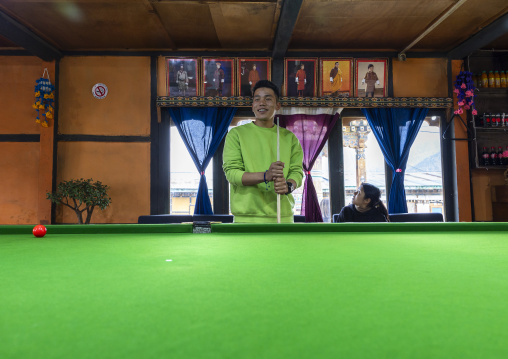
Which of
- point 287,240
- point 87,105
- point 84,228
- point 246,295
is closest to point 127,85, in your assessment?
point 87,105

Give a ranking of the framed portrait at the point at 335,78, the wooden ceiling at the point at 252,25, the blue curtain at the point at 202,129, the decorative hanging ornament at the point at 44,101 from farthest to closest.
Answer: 1. the framed portrait at the point at 335,78
2. the blue curtain at the point at 202,129
3. the decorative hanging ornament at the point at 44,101
4. the wooden ceiling at the point at 252,25

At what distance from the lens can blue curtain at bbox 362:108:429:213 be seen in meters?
4.88

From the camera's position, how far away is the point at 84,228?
5.51 ft

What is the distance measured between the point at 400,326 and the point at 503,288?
36 centimetres

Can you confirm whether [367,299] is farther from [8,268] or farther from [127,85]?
[127,85]

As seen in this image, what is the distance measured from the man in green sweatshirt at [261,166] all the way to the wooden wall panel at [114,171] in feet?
9.26

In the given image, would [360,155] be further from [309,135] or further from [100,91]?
[100,91]

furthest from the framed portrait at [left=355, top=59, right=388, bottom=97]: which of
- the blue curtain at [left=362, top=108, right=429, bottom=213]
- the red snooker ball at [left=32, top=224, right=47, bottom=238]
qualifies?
the red snooker ball at [left=32, top=224, right=47, bottom=238]

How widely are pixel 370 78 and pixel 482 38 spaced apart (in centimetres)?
140

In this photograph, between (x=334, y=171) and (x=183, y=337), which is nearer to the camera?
(x=183, y=337)

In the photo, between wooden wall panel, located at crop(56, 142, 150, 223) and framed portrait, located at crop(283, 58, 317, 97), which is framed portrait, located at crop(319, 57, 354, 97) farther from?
wooden wall panel, located at crop(56, 142, 150, 223)

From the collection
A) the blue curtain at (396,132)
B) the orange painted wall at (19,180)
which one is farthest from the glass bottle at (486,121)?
the orange painted wall at (19,180)

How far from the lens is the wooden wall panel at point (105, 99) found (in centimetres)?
482

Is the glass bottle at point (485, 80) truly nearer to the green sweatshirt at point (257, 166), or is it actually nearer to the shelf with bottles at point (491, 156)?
the shelf with bottles at point (491, 156)
